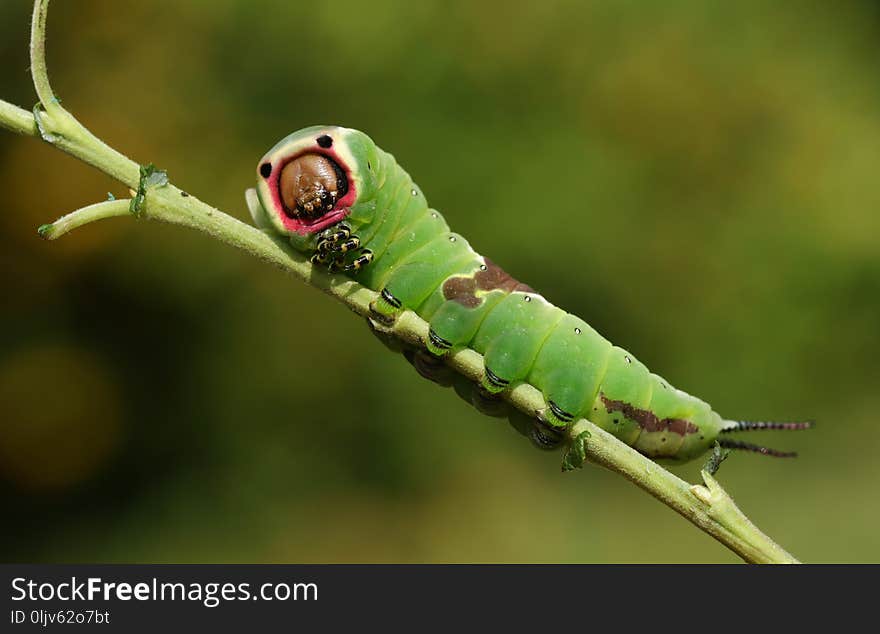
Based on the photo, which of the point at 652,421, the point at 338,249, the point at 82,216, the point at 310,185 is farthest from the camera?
the point at 652,421

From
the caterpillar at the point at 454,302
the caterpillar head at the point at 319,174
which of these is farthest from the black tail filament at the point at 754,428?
the caterpillar head at the point at 319,174

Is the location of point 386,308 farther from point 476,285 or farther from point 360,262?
point 476,285

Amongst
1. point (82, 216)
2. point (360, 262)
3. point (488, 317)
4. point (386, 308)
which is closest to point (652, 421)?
point (488, 317)

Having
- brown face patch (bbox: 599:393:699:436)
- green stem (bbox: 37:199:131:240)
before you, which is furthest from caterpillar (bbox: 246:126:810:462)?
green stem (bbox: 37:199:131:240)

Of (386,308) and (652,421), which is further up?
(386,308)

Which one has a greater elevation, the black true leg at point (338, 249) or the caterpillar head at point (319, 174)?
the caterpillar head at point (319, 174)

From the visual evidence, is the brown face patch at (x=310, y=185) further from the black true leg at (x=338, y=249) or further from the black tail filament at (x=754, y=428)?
the black tail filament at (x=754, y=428)

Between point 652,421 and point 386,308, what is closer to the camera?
point 386,308

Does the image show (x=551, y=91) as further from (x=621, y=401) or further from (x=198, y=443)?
(x=621, y=401)

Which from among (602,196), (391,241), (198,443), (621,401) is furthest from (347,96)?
(621,401)
